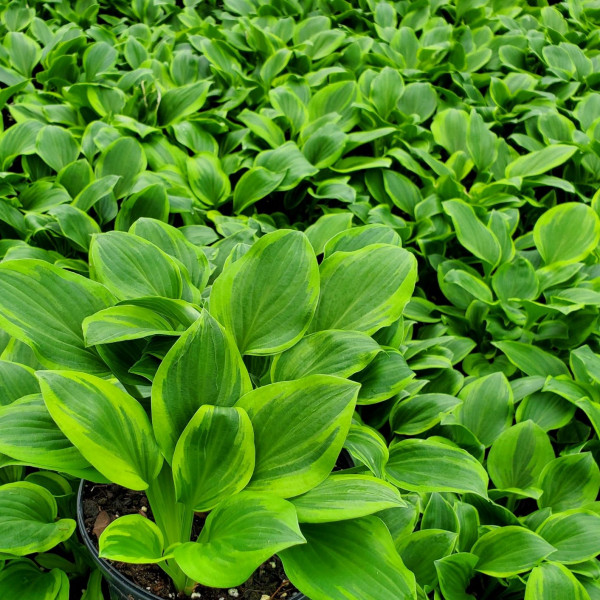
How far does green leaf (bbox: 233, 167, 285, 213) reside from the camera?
1900mm

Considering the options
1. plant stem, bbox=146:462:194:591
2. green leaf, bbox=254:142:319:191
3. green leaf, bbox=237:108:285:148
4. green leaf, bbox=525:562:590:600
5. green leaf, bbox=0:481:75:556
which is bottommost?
green leaf, bbox=525:562:590:600

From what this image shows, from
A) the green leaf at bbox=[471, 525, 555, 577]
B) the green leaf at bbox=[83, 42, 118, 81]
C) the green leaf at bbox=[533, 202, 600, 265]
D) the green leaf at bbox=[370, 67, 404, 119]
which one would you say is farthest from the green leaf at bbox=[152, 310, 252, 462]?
the green leaf at bbox=[83, 42, 118, 81]

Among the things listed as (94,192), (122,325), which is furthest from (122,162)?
(122,325)

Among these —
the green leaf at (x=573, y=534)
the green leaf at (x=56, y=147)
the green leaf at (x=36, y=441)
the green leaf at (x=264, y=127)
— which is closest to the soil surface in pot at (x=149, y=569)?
the green leaf at (x=36, y=441)

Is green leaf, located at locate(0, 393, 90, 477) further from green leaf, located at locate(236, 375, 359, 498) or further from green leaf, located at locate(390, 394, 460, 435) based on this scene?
green leaf, located at locate(390, 394, 460, 435)

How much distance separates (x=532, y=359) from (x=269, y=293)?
0.87m

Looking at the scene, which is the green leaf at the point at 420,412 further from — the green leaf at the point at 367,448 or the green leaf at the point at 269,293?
the green leaf at the point at 269,293

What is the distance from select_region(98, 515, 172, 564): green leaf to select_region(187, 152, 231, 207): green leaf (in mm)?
1183

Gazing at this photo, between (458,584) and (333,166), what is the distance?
1353 millimetres

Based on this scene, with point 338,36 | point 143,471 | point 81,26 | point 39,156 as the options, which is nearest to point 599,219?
point 338,36

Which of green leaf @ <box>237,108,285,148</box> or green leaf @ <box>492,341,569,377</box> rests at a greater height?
green leaf @ <box>237,108,285,148</box>

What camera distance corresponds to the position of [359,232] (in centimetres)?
132

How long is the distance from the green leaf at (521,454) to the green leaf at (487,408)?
0.05 metres

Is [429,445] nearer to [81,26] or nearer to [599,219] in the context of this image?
[599,219]
